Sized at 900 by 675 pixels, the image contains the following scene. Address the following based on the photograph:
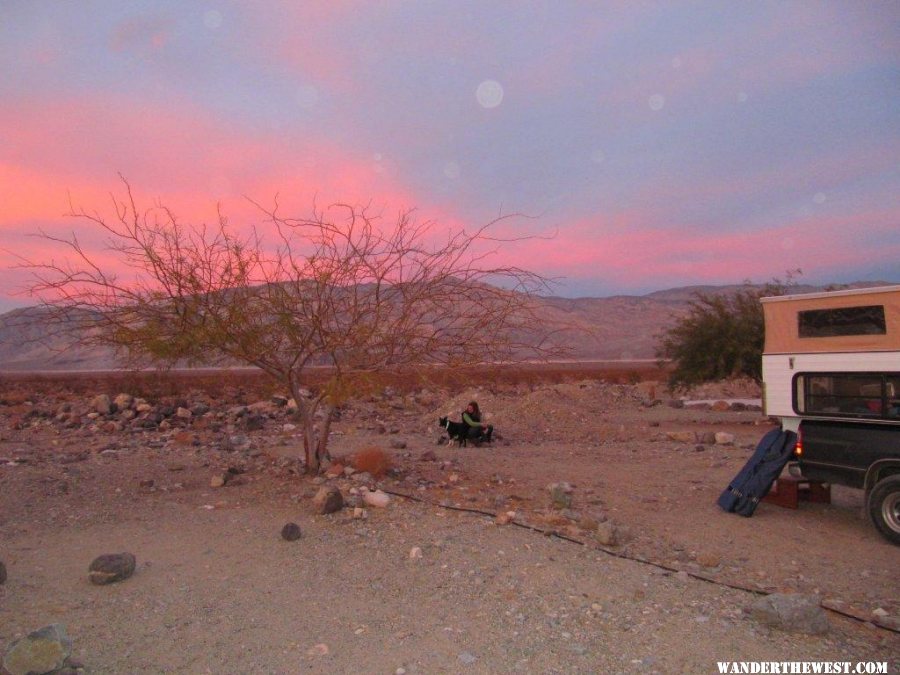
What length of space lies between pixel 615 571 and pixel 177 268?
21.7ft

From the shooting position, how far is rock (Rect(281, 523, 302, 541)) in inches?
306

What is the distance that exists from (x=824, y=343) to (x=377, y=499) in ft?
19.8

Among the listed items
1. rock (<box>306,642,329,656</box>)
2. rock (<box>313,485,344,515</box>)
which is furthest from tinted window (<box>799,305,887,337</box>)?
rock (<box>306,642,329,656</box>)

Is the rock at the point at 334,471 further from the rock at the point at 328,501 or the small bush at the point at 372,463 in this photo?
the rock at the point at 328,501

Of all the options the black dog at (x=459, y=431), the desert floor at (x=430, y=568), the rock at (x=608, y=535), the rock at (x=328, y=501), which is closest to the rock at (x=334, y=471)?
Result: the desert floor at (x=430, y=568)

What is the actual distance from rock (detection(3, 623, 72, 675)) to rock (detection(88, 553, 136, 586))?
5.65 feet

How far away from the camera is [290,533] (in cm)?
777

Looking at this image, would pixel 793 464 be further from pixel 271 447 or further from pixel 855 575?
pixel 271 447

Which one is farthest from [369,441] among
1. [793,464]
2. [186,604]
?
[186,604]

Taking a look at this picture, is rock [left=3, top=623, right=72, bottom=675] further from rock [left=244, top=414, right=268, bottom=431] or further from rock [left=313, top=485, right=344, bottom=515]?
rock [left=244, top=414, right=268, bottom=431]

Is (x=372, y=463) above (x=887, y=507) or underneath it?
above

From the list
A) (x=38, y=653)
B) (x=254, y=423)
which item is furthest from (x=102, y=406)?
(x=38, y=653)

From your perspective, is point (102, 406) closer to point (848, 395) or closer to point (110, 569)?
point (110, 569)

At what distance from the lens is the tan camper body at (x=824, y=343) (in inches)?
350
